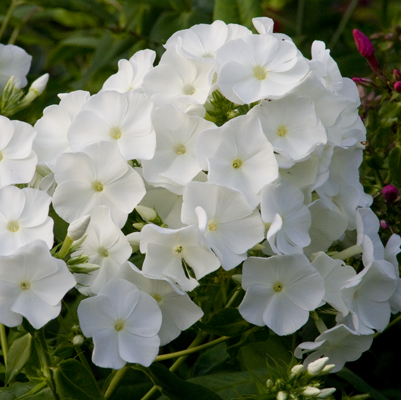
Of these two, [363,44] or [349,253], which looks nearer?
[349,253]

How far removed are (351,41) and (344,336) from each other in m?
1.05

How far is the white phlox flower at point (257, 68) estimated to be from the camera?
0.65 m

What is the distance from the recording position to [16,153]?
68cm

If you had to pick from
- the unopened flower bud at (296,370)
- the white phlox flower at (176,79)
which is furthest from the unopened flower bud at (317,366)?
the white phlox flower at (176,79)

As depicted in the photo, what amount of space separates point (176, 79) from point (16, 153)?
0.23 meters

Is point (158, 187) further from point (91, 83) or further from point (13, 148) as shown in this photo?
point (91, 83)

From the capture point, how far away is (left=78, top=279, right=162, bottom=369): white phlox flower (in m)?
0.61

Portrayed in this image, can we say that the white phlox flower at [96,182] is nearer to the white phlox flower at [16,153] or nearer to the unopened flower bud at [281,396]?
the white phlox flower at [16,153]

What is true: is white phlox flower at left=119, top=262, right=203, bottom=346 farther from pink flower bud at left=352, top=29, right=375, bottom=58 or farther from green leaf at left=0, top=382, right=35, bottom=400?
pink flower bud at left=352, top=29, right=375, bottom=58

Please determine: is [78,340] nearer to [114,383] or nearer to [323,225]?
[114,383]

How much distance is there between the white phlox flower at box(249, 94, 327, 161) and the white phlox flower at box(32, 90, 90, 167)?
0.25 metres

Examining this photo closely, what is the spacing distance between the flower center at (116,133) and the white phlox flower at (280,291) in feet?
0.76

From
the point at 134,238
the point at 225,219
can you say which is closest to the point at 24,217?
the point at 134,238

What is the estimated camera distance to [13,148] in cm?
68
